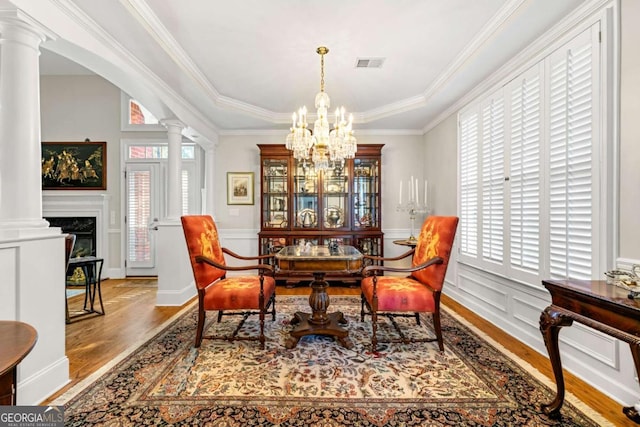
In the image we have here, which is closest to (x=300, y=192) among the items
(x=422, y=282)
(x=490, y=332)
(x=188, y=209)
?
(x=188, y=209)

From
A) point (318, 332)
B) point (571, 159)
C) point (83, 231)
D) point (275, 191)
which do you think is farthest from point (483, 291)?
point (83, 231)

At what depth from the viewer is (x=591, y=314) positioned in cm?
142

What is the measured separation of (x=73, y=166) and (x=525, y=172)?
257 inches

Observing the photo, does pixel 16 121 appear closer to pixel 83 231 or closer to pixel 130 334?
pixel 130 334

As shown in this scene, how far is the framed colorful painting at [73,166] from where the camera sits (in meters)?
5.32

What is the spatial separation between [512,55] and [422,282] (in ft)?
7.07

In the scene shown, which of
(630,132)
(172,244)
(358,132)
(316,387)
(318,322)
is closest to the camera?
(630,132)

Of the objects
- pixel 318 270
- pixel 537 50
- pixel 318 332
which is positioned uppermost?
pixel 537 50

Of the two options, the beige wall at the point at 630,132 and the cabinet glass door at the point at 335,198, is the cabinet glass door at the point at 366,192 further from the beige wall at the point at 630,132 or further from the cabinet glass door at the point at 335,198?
the beige wall at the point at 630,132

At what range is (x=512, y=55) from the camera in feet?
9.05

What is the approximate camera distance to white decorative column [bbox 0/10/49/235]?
179cm

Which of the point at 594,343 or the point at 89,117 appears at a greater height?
the point at 89,117

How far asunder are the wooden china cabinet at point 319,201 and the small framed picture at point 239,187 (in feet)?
1.13

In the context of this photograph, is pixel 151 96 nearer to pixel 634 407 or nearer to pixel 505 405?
pixel 505 405
